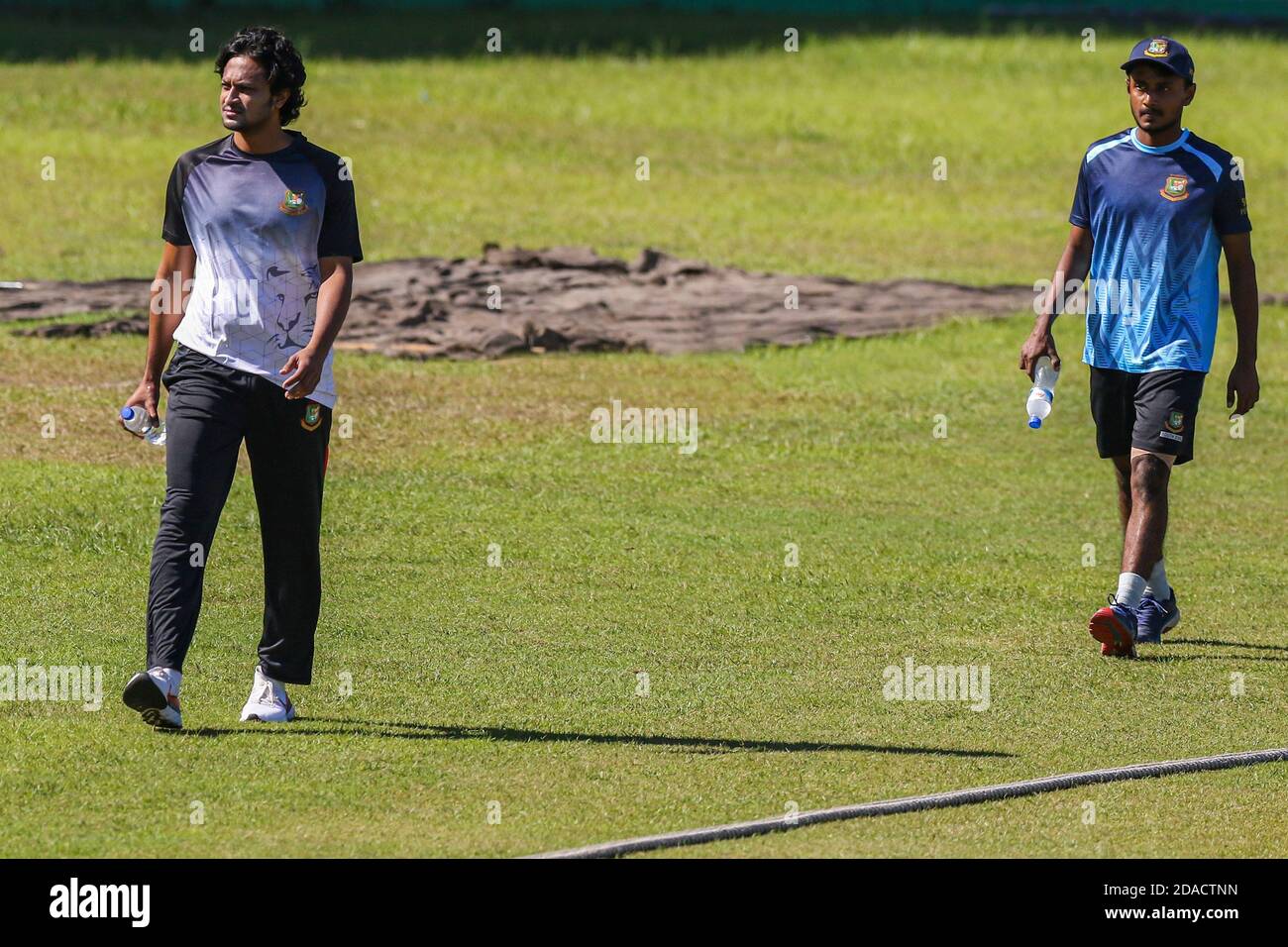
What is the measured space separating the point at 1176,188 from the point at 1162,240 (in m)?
0.24

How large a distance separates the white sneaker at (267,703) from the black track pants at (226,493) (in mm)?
62

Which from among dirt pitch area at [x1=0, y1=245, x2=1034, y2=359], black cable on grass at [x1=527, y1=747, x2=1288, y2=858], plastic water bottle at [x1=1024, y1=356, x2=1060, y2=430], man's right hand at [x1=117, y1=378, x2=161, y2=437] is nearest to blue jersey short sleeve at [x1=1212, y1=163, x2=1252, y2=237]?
plastic water bottle at [x1=1024, y1=356, x2=1060, y2=430]

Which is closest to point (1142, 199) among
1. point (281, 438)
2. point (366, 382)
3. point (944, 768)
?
point (944, 768)

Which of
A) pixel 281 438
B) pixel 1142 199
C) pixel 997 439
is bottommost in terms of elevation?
pixel 997 439

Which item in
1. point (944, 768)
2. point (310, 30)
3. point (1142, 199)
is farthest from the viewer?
point (310, 30)

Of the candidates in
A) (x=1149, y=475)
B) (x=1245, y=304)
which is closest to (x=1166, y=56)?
(x=1245, y=304)

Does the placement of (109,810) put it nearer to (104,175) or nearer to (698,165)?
(104,175)

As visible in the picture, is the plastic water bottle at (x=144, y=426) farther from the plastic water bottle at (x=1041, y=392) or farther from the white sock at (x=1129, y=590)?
the white sock at (x=1129, y=590)

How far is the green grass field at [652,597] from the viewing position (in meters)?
7.36

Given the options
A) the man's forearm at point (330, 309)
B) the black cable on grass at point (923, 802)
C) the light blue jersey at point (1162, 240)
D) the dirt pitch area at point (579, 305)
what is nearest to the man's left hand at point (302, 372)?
the man's forearm at point (330, 309)

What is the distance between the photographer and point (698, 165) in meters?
30.5

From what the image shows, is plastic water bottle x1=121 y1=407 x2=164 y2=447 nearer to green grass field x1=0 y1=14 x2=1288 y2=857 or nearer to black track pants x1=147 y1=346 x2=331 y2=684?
black track pants x1=147 y1=346 x2=331 y2=684

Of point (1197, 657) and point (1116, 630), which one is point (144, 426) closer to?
point (1116, 630)
